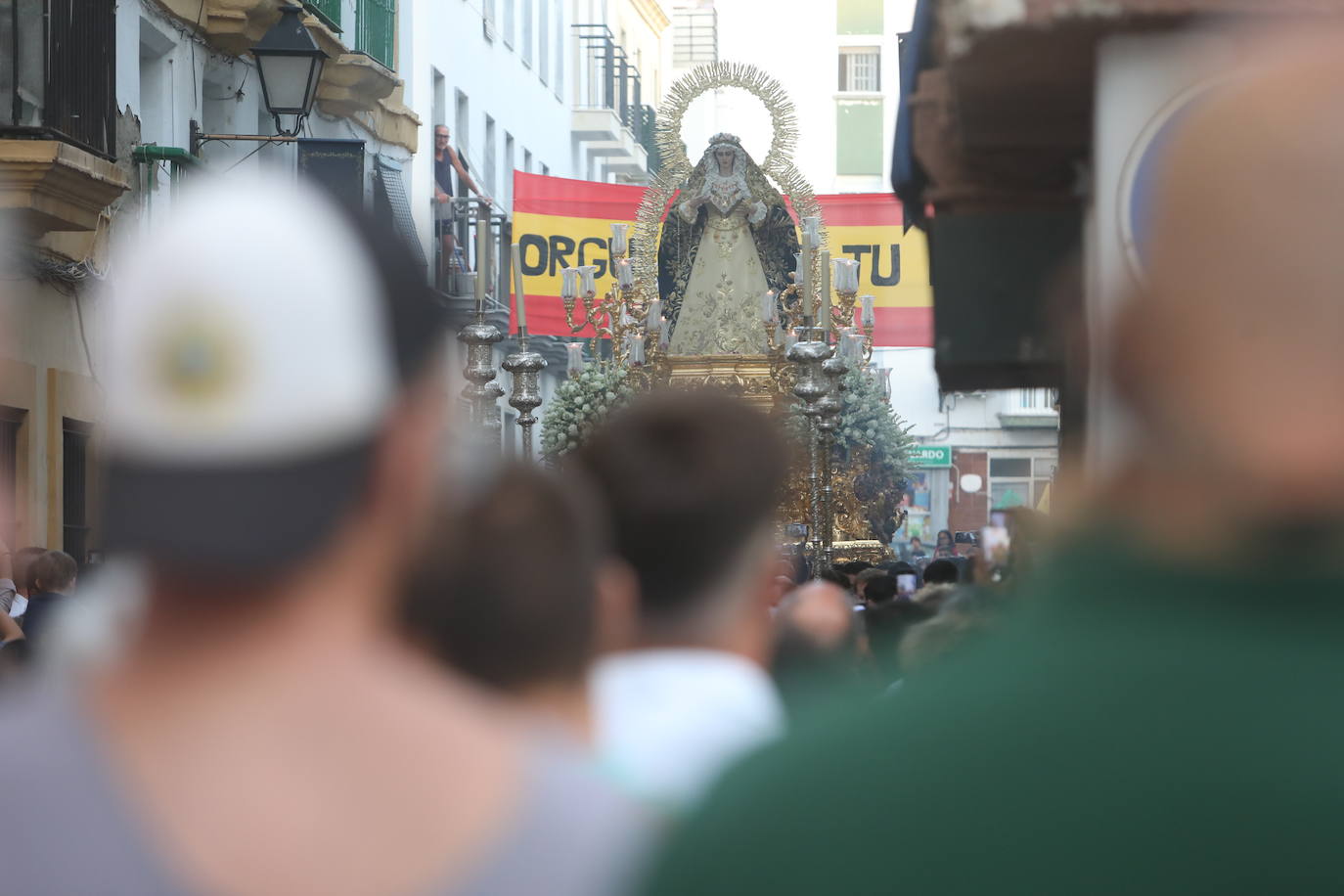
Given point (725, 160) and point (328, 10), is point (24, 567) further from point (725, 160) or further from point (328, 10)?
point (328, 10)

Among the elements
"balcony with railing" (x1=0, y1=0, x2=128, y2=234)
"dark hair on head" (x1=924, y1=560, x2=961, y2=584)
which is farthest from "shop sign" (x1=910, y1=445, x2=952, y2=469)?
"dark hair on head" (x1=924, y1=560, x2=961, y2=584)

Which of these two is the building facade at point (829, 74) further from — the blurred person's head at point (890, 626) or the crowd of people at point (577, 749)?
the crowd of people at point (577, 749)

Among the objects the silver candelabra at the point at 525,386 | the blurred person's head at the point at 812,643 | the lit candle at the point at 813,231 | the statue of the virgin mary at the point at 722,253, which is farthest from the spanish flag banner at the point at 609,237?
the blurred person's head at the point at 812,643

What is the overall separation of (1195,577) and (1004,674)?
0.36 feet

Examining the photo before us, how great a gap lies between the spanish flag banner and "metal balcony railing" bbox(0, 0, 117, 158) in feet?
31.6

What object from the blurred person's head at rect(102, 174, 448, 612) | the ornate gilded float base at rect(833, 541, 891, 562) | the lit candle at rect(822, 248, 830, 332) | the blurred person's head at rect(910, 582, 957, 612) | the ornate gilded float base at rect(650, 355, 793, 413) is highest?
the lit candle at rect(822, 248, 830, 332)

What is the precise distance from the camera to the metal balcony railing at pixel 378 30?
24.4 metres

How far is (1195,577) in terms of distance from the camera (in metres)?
1.15

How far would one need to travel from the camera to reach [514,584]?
10.2ft

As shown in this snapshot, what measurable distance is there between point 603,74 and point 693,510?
1696 inches

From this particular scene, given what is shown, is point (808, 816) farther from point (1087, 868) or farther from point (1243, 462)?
point (1243, 462)

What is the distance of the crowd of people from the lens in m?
1.12

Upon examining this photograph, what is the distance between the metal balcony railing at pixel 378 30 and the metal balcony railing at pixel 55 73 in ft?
29.8

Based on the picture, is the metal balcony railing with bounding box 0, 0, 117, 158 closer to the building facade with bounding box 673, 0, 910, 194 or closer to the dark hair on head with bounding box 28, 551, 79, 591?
the dark hair on head with bounding box 28, 551, 79, 591
